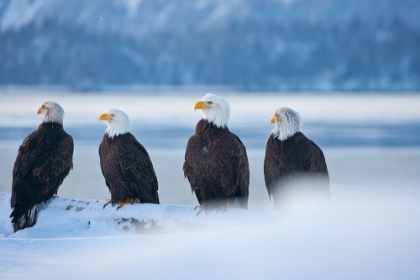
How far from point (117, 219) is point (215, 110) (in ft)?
4.15

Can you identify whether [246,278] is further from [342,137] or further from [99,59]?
[99,59]

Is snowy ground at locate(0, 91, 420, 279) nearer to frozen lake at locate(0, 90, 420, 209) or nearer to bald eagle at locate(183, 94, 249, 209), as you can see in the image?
bald eagle at locate(183, 94, 249, 209)

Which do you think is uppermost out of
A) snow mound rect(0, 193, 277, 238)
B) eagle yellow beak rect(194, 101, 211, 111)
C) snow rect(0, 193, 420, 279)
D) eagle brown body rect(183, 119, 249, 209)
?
eagle yellow beak rect(194, 101, 211, 111)

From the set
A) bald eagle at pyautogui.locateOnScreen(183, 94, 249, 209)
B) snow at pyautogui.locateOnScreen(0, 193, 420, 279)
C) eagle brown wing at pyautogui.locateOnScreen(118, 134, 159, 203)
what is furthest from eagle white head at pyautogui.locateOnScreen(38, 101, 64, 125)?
snow at pyautogui.locateOnScreen(0, 193, 420, 279)

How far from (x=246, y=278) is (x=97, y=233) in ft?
7.94

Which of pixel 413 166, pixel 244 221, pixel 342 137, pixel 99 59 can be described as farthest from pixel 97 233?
pixel 99 59

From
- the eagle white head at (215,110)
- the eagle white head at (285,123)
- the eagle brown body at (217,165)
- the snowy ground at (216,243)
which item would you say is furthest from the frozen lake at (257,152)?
the snowy ground at (216,243)

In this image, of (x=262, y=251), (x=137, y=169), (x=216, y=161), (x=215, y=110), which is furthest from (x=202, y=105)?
(x=262, y=251)

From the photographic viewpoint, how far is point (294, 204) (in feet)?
20.1

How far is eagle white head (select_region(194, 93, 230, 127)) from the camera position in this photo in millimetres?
6082

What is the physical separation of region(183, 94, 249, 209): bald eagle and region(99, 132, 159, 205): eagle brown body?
1.73ft

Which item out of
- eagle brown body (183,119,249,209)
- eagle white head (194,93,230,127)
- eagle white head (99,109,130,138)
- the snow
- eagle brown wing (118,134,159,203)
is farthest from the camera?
eagle white head (99,109,130,138)

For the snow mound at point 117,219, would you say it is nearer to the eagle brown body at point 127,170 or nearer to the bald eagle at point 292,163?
the eagle brown body at point 127,170

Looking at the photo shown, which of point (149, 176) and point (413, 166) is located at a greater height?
point (413, 166)
